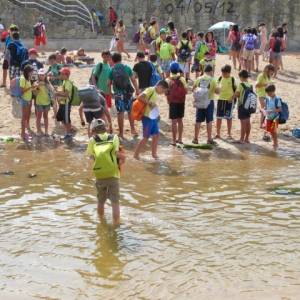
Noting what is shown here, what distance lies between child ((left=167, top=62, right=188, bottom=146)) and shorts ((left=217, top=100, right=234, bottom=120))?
1.02m

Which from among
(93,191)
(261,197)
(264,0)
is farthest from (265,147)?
(264,0)

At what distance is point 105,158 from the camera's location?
7.94 metres

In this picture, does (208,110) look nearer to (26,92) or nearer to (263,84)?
(263,84)

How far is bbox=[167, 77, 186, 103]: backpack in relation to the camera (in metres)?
12.8

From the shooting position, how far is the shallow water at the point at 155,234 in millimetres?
6461

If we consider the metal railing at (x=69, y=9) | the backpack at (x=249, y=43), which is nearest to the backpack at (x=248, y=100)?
the backpack at (x=249, y=43)

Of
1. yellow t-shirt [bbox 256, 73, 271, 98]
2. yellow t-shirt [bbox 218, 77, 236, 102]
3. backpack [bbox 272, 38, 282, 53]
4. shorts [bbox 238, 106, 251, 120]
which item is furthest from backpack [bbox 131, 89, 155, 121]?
backpack [bbox 272, 38, 282, 53]

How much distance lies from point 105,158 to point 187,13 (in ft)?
79.1

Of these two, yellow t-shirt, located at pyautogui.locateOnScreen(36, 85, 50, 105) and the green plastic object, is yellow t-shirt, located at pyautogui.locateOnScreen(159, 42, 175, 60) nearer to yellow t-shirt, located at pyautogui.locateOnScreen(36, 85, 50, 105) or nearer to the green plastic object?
yellow t-shirt, located at pyautogui.locateOnScreen(36, 85, 50, 105)

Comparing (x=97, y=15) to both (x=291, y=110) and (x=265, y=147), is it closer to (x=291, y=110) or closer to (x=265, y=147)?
(x=291, y=110)

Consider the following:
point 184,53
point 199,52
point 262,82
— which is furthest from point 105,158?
point 199,52

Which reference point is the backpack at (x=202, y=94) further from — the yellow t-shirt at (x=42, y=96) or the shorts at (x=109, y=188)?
the shorts at (x=109, y=188)

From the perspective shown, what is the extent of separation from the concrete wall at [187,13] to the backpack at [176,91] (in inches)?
695

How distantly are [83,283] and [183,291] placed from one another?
3.25ft
